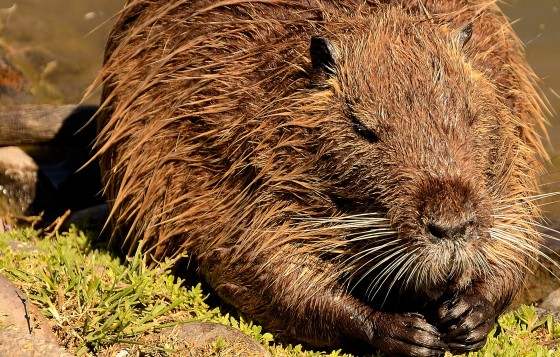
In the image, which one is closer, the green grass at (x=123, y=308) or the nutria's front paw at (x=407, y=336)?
the green grass at (x=123, y=308)

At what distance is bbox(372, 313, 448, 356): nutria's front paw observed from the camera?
4.81m

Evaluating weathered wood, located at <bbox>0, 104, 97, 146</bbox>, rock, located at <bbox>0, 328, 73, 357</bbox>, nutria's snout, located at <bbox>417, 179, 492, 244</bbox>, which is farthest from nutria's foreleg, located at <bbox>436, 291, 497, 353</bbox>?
weathered wood, located at <bbox>0, 104, 97, 146</bbox>

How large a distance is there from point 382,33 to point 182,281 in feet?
5.76

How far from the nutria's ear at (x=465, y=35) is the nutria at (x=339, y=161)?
1cm

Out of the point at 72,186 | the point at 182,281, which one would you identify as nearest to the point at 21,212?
the point at 72,186

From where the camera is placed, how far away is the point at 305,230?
485cm

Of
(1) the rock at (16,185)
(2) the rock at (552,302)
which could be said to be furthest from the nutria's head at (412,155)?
(1) the rock at (16,185)

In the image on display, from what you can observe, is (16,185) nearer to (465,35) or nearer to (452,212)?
(465,35)

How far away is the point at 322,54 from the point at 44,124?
3.75 m

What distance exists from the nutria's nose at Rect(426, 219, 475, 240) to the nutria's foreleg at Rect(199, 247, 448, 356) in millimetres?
791

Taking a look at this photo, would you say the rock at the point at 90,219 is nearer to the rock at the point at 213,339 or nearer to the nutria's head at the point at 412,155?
the rock at the point at 213,339

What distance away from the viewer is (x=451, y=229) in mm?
4129

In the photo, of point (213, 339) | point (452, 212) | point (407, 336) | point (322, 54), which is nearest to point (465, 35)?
point (322, 54)

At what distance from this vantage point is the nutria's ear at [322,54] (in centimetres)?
468
